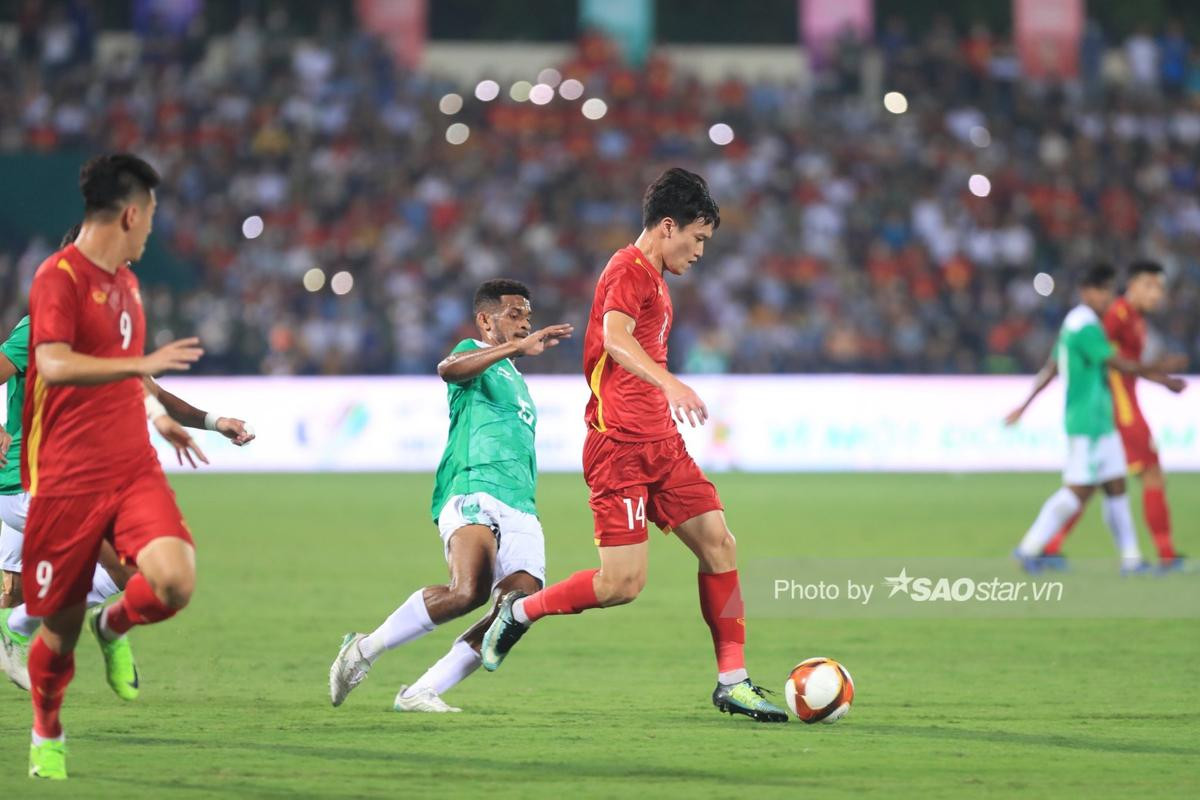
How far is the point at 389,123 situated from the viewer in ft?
98.2

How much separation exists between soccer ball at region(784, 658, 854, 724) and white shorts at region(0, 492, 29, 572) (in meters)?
3.78

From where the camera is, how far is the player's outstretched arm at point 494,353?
274 inches

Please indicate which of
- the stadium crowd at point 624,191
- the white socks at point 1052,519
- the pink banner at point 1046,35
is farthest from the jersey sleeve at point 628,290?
the pink banner at point 1046,35

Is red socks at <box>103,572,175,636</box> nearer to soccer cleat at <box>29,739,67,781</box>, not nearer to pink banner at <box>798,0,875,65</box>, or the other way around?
soccer cleat at <box>29,739,67,781</box>

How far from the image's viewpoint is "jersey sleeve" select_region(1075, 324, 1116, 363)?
1284 cm

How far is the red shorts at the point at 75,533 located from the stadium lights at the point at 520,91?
25.5 m

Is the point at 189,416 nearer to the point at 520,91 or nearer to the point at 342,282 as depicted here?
the point at 342,282

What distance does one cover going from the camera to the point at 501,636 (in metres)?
7.33

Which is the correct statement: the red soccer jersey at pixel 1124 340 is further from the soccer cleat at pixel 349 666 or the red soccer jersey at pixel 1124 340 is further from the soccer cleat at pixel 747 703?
the soccer cleat at pixel 349 666

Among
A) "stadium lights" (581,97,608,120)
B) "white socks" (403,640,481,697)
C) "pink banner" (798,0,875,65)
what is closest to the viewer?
"white socks" (403,640,481,697)

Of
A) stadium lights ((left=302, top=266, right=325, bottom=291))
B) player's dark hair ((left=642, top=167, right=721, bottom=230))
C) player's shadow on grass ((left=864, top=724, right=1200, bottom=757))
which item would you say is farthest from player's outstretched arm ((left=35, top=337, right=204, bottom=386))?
stadium lights ((left=302, top=266, right=325, bottom=291))

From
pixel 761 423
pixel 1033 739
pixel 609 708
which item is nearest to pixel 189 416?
pixel 609 708

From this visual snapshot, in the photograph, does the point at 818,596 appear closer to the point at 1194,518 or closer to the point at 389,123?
the point at 1194,518

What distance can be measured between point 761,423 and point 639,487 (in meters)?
16.2
